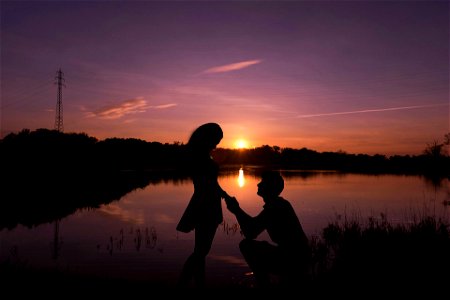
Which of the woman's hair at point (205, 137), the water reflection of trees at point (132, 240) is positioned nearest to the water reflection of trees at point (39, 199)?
the water reflection of trees at point (132, 240)

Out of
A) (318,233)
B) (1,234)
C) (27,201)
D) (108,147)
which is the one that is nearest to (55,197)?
(27,201)

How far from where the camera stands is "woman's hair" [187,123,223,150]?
5.21 m

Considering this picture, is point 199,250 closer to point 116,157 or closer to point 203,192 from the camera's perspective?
point 203,192

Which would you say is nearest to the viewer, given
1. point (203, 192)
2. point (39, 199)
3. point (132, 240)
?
point (203, 192)

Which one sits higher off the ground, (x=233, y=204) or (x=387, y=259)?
(x=233, y=204)

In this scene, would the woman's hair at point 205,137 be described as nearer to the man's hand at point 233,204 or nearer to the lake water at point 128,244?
the man's hand at point 233,204

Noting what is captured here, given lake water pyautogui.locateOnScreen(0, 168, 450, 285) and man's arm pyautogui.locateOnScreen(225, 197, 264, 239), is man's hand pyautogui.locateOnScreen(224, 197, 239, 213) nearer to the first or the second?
man's arm pyautogui.locateOnScreen(225, 197, 264, 239)

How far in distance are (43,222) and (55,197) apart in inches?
Result: 533

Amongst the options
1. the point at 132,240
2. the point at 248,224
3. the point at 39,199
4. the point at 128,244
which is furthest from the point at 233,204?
the point at 39,199

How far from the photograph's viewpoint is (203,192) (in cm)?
521

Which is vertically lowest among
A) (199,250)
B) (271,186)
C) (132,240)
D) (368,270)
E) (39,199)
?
(132,240)

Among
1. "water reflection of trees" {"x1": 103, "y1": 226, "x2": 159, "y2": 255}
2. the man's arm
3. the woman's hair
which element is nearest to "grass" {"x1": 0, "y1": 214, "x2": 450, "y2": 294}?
the man's arm

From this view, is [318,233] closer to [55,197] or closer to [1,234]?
[1,234]

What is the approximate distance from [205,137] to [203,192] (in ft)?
2.61
